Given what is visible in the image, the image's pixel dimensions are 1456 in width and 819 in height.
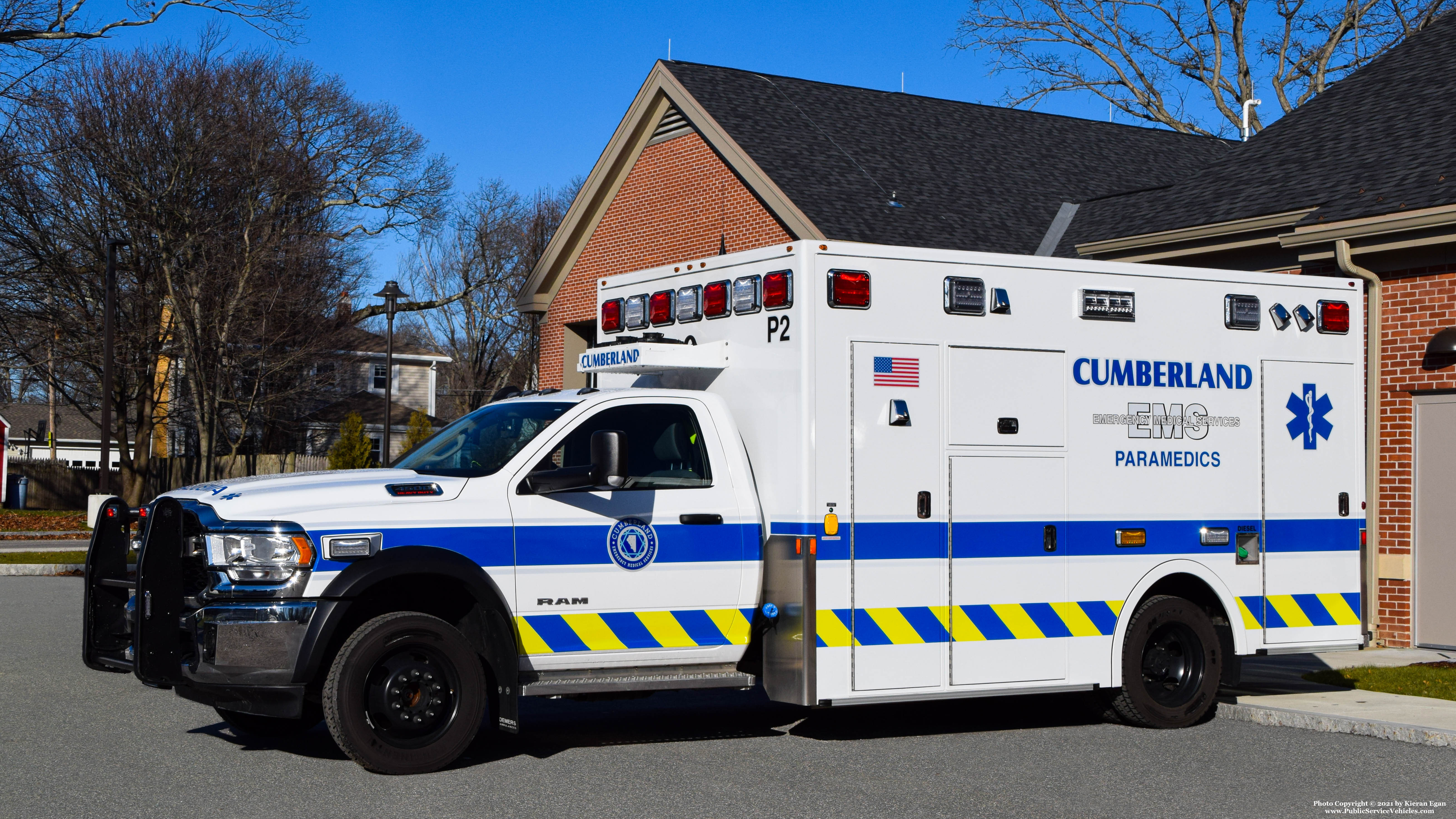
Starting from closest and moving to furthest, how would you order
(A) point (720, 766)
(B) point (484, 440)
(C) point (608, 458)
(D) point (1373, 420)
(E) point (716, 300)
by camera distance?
(C) point (608, 458) < (A) point (720, 766) < (B) point (484, 440) < (E) point (716, 300) < (D) point (1373, 420)

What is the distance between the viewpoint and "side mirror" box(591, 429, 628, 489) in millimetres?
7688

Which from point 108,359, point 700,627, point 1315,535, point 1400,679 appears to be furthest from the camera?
point 108,359

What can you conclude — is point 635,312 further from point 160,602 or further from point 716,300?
point 160,602

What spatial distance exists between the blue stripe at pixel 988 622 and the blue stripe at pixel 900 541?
1.28 feet

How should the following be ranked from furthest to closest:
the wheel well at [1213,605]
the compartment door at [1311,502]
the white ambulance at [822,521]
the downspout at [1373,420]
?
the downspout at [1373,420] → the compartment door at [1311,502] → the wheel well at [1213,605] → the white ambulance at [822,521]

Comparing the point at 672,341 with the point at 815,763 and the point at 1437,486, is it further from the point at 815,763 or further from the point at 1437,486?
the point at 1437,486

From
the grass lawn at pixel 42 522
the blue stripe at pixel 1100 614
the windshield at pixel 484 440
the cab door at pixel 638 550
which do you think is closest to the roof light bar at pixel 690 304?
the cab door at pixel 638 550

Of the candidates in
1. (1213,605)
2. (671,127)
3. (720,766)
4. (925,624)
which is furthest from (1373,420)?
(671,127)

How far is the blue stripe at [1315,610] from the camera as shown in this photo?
9.78 metres

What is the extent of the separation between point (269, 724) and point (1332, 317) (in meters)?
A: 7.49

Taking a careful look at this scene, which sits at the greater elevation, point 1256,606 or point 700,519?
point 700,519

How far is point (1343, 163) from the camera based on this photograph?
1486 cm

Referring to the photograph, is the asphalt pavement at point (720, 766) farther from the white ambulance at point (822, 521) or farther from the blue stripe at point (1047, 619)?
the blue stripe at point (1047, 619)

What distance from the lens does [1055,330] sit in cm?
907
